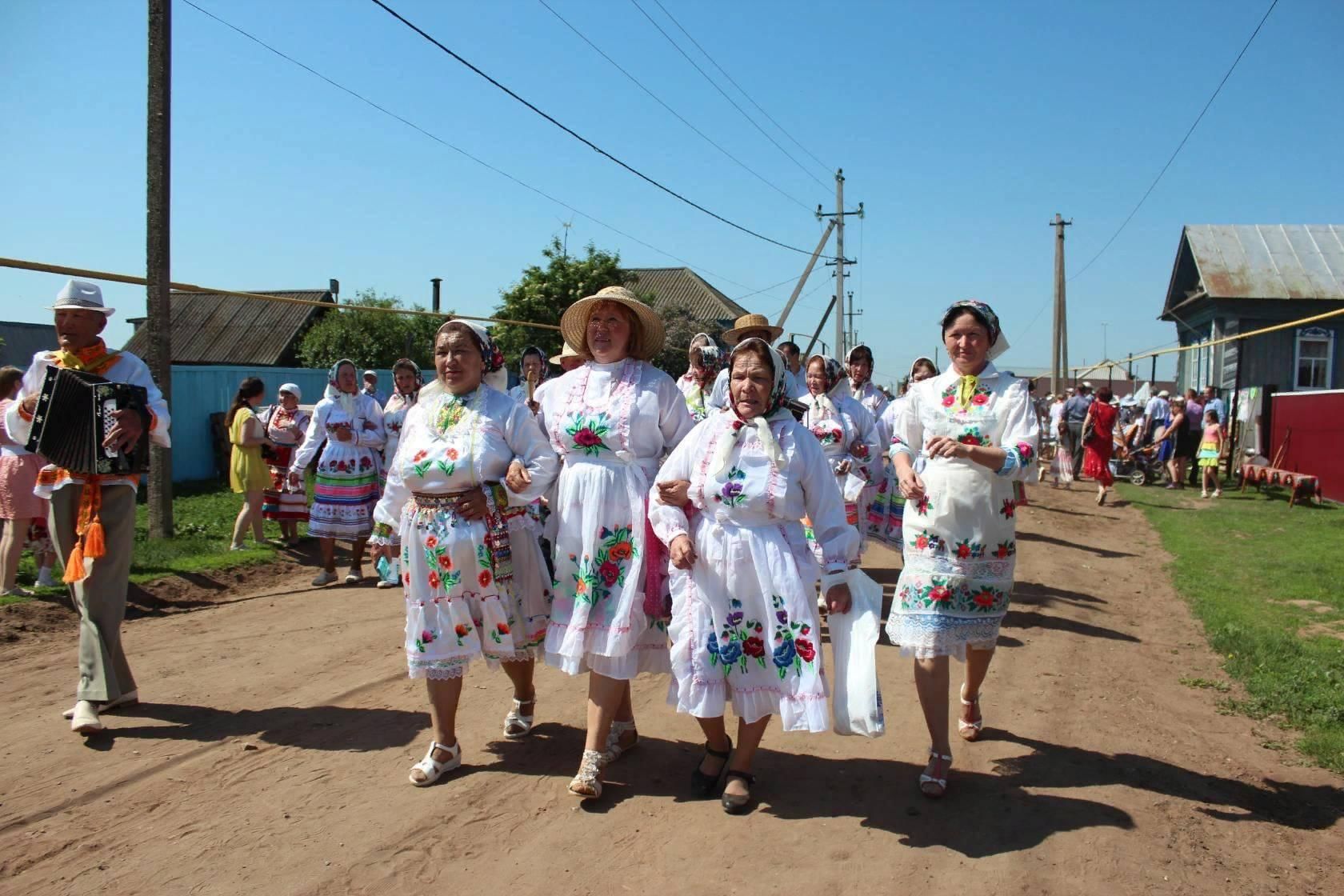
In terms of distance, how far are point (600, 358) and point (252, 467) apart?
22.6 ft

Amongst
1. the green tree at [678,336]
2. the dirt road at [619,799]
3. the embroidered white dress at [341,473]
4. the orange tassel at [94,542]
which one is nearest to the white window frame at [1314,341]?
the green tree at [678,336]

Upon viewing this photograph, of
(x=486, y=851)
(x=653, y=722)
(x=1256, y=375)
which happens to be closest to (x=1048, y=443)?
(x=1256, y=375)

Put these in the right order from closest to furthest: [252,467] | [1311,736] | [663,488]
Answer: [663,488] < [1311,736] < [252,467]

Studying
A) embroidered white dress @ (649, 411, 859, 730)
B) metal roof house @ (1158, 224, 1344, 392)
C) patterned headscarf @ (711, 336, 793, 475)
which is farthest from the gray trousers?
metal roof house @ (1158, 224, 1344, 392)

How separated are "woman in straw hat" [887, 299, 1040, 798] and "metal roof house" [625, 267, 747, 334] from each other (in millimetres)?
52797

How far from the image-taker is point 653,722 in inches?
192

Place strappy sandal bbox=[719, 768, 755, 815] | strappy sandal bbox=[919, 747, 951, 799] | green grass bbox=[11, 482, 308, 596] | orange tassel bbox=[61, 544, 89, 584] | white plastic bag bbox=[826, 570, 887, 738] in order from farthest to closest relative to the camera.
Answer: green grass bbox=[11, 482, 308, 596] < orange tassel bbox=[61, 544, 89, 584] < strappy sandal bbox=[919, 747, 951, 799] < strappy sandal bbox=[719, 768, 755, 815] < white plastic bag bbox=[826, 570, 887, 738]

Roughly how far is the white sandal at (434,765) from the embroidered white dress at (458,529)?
1.17 ft

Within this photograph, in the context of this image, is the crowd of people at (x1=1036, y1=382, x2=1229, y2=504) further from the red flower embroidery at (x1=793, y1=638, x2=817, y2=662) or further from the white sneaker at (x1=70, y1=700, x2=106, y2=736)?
the white sneaker at (x1=70, y1=700, x2=106, y2=736)

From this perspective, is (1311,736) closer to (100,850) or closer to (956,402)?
(956,402)

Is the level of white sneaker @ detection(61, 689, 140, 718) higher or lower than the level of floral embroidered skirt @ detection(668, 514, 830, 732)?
lower

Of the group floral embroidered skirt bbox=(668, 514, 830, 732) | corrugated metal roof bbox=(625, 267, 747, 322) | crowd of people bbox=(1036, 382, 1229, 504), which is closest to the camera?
floral embroidered skirt bbox=(668, 514, 830, 732)

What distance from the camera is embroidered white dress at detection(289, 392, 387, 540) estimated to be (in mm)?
8609

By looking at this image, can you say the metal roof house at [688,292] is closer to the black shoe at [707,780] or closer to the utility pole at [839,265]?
the utility pole at [839,265]
